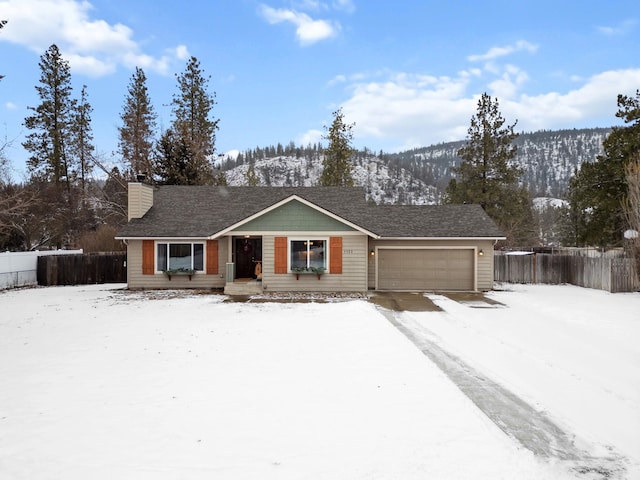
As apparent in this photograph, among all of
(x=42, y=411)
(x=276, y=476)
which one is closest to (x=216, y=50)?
(x=42, y=411)

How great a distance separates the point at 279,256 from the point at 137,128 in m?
24.4

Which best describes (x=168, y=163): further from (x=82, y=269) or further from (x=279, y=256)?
(x=279, y=256)

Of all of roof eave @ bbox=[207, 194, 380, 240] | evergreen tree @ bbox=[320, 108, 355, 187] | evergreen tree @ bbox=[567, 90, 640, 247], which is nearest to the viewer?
roof eave @ bbox=[207, 194, 380, 240]

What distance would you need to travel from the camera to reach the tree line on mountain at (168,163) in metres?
24.4

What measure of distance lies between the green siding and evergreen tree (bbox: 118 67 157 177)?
20154 millimetres

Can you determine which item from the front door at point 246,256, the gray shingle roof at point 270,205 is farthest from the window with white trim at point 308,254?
the front door at point 246,256

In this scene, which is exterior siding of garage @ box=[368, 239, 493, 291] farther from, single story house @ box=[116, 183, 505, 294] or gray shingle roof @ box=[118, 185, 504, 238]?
gray shingle roof @ box=[118, 185, 504, 238]

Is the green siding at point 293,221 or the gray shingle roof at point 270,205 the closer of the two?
the green siding at point 293,221

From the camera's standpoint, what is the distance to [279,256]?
53.0 feet

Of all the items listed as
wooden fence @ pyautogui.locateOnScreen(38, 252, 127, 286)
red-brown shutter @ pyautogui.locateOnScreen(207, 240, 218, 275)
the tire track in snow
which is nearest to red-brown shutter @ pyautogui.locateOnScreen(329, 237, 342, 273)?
red-brown shutter @ pyautogui.locateOnScreen(207, 240, 218, 275)

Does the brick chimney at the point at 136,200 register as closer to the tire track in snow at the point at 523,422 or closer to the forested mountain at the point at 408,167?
the tire track in snow at the point at 523,422

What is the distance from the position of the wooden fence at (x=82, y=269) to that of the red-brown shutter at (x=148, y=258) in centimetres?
406

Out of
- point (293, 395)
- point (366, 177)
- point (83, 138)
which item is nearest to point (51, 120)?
point (83, 138)

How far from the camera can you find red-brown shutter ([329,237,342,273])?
52.7 ft
